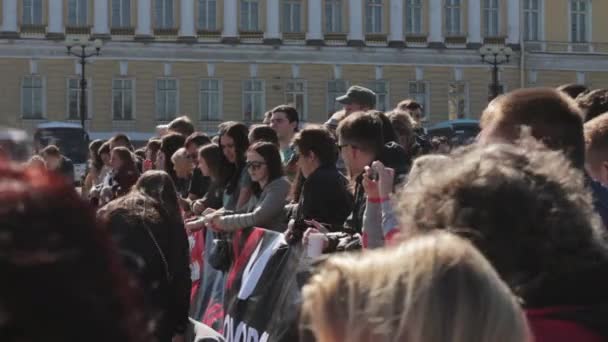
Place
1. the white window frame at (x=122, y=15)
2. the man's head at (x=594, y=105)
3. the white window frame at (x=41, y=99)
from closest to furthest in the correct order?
the man's head at (x=594, y=105)
the white window frame at (x=41, y=99)
the white window frame at (x=122, y=15)

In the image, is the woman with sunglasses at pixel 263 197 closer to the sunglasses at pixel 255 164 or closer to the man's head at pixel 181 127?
the sunglasses at pixel 255 164

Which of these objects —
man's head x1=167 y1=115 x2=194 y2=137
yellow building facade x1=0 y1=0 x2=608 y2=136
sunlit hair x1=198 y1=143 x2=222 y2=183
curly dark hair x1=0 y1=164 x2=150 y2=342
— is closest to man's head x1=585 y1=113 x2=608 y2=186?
curly dark hair x1=0 y1=164 x2=150 y2=342

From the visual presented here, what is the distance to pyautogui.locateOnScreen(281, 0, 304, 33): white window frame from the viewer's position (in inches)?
2000

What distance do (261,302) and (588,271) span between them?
371cm

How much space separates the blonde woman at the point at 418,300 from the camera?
182 centimetres

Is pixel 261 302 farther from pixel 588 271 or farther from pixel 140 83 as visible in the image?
pixel 140 83

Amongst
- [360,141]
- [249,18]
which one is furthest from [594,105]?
[249,18]

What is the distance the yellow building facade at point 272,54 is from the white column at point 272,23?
44 millimetres

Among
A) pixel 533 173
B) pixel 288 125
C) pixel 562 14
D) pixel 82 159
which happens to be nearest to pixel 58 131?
pixel 82 159

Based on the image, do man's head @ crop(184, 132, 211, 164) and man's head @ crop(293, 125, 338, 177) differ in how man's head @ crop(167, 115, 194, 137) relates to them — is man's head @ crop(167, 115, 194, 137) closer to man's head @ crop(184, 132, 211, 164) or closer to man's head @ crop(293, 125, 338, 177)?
man's head @ crop(184, 132, 211, 164)

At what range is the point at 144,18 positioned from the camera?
161ft

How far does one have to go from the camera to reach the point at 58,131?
1478 inches

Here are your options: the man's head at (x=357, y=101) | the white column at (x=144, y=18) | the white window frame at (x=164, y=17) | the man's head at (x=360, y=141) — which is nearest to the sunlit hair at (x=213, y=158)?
the man's head at (x=357, y=101)

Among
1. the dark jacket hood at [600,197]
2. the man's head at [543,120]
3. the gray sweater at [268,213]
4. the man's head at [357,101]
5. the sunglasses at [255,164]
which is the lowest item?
the gray sweater at [268,213]
